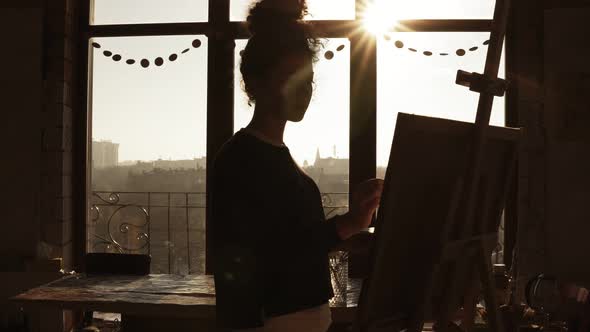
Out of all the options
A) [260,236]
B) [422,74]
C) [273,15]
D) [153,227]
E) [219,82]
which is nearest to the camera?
[260,236]

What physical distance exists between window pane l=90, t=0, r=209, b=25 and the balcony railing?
3.59 feet

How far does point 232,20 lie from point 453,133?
2.45 m

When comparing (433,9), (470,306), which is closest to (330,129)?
(433,9)

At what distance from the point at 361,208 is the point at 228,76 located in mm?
2402

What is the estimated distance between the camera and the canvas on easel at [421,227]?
1344 millimetres

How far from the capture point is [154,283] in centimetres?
263

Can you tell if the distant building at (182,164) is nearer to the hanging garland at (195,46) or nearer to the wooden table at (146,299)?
the hanging garland at (195,46)

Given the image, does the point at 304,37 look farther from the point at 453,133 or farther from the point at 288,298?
the point at 288,298

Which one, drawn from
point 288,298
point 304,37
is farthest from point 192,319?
point 304,37

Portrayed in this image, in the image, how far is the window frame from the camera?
347 centimetres

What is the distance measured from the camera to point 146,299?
7.53 ft

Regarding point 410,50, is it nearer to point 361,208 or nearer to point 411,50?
point 411,50

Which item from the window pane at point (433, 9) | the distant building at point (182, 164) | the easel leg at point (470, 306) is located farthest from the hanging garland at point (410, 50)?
the easel leg at point (470, 306)

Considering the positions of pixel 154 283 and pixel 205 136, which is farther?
pixel 205 136
